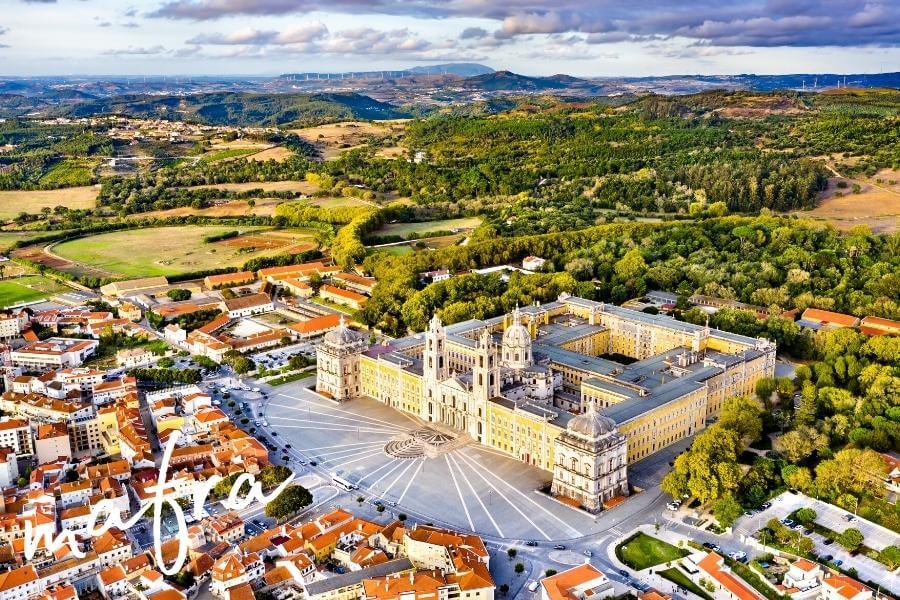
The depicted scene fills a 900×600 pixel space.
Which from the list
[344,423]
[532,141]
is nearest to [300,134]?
[532,141]

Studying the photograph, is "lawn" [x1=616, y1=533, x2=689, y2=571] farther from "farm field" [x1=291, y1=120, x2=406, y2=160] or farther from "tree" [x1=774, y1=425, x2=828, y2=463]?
"farm field" [x1=291, y1=120, x2=406, y2=160]

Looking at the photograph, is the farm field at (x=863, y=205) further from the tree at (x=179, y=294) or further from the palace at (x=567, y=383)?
the tree at (x=179, y=294)

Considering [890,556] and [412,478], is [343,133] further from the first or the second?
[890,556]

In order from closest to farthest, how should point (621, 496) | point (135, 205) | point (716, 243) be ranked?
1. point (621, 496)
2. point (716, 243)
3. point (135, 205)

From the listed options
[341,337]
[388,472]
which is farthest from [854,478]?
[341,337]

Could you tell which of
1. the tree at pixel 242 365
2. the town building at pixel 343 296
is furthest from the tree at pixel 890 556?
the town building at pixel 343 296

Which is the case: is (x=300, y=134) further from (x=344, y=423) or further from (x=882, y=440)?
(x=882, y=440)
